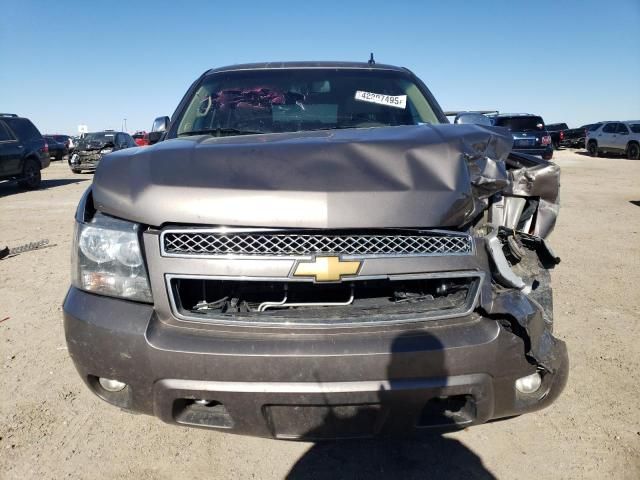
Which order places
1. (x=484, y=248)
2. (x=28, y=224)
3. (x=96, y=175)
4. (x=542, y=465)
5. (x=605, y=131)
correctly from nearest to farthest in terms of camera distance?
(x=484, y=248), (x=96, y=175), (x=542, y=465), (x=28, y=224), (x=605, y=131)

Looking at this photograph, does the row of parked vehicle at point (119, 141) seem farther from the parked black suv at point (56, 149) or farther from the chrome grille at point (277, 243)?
the chrome grille at point (277, 243)

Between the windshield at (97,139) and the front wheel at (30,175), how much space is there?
5.89 meters

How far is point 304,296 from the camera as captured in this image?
2.04m

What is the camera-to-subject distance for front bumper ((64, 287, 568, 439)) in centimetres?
168

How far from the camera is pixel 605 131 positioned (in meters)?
25.6

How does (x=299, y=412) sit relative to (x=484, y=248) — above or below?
below

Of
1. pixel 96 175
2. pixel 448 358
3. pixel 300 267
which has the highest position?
pixel 96 175

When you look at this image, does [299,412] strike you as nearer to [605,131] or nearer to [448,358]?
[448,358]

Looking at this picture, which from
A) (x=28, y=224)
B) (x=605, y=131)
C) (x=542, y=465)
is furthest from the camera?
(x=605, y=131)

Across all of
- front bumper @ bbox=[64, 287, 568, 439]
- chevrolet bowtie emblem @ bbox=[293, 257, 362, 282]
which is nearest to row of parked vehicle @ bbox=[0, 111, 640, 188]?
front bumper @ bbox=[64, 287, 568, 439]

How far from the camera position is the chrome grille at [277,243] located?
1.76 metres

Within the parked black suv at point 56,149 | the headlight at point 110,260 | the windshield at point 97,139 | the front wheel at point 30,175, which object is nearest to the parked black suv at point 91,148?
the windshield at point 97,139

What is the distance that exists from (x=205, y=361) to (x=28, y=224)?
7.86 metres

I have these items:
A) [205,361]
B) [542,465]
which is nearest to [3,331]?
[205,361]
